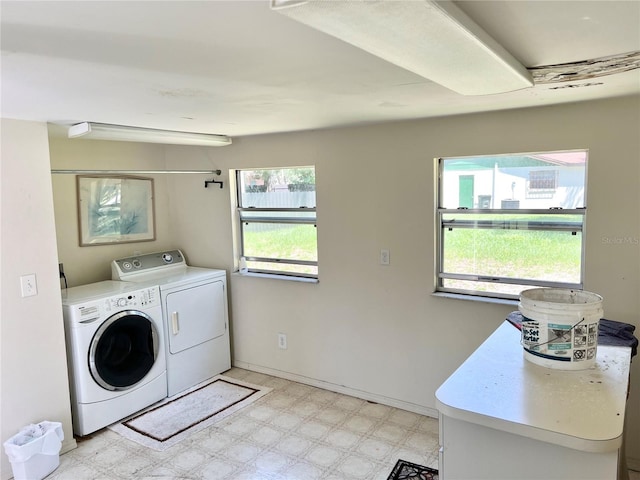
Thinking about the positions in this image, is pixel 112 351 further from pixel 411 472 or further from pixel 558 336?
pixel 558 336

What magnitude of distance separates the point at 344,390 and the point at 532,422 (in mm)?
2328

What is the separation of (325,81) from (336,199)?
165 centimetres

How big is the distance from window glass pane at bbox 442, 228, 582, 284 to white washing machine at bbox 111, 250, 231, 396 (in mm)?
1994

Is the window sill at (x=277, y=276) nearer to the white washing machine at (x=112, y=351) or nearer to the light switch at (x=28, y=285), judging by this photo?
the white washing machine at (x=112, y=351)

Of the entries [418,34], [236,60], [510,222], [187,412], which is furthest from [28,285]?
[510,222]

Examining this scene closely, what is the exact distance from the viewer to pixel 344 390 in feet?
11.6

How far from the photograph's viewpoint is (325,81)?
1.76m

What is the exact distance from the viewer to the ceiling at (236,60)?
1.07 m

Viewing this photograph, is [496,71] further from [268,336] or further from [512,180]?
[268,336]

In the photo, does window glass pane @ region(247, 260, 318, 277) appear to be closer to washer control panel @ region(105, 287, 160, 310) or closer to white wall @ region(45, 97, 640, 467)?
white wall @ region(45, 97, 640, 467)

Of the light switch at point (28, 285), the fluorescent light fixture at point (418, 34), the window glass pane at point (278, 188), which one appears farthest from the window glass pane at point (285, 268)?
the fluorescent light fixture at point (418, 34)

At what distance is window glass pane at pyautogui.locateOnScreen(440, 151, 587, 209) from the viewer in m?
2.59

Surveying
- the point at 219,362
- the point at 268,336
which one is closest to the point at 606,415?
the point at 268,336

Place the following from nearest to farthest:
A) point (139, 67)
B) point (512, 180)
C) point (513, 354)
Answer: point (139, 67), point (513, 354), point (512, 180)
